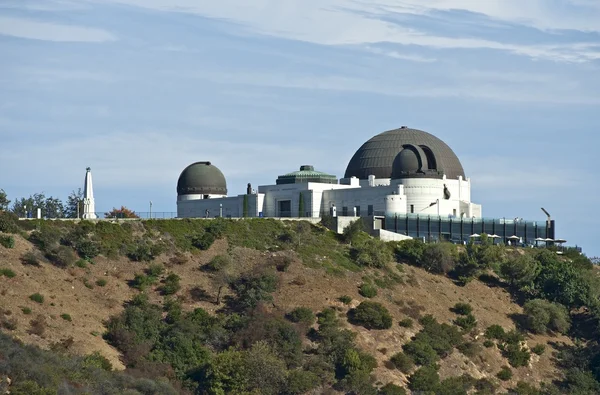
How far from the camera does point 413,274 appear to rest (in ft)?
319

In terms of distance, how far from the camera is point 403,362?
83125mm

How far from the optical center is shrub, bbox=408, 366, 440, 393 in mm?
81312

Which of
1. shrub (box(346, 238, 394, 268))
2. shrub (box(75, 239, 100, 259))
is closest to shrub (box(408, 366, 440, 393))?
shrub (box(346, 238, 394, 268))

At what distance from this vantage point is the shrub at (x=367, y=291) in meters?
90.9

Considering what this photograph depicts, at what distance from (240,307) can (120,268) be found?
9.29m

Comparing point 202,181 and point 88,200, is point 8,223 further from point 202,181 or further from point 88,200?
point 202,181

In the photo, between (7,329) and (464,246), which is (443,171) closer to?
(464,246)

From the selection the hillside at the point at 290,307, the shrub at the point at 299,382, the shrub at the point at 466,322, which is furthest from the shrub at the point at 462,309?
the shrub at the point at 299,382

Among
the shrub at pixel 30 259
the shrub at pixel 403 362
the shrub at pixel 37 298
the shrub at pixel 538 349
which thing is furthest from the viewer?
the shrub at pixel 538 349

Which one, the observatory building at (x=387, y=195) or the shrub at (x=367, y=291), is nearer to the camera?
the shrub at (x=367, y=291)

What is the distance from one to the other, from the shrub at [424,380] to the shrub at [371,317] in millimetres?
5196

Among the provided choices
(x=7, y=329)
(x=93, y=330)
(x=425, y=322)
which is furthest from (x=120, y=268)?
(x=425, y=322)

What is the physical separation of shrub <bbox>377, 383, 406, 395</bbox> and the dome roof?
42807 millimetres

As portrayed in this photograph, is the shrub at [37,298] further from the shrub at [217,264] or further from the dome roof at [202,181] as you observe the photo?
the dome roof at [202,181]
